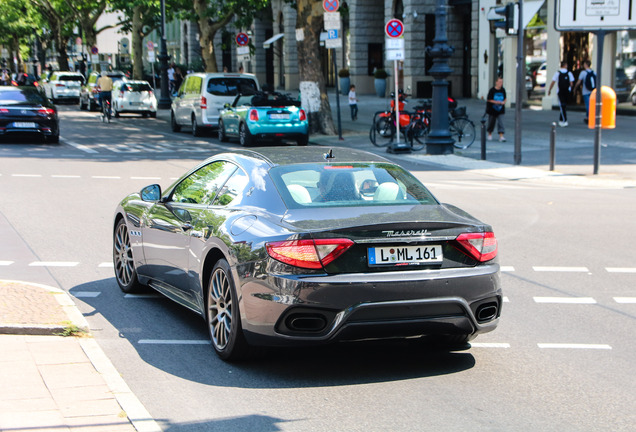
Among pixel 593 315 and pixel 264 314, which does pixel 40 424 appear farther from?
pixel 593 315

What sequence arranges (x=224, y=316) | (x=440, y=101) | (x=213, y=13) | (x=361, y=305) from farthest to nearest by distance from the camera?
1. (x=213, y=13)
2. (x=440, y=101)
3. (x=224, y=316)
4. (x=361, y=305)

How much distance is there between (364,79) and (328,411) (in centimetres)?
4437

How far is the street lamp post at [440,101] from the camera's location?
2189 centimetres

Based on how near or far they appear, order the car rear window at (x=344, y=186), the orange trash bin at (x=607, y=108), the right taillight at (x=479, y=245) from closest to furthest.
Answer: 1. the right taillight at (x=479, y=245)
2. the car rear window at (x=344, y=186)
3. the orange trash bin at (x=607, y=108)

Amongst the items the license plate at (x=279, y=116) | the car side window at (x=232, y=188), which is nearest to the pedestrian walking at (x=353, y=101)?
the license plate at (x=279, y=116)

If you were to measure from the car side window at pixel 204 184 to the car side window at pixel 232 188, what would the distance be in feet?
0.30

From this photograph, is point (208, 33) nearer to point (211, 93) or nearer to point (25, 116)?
point (211, 93)

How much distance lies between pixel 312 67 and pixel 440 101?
257 inches

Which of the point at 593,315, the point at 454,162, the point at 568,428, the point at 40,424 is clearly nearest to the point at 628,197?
the point at 454,162

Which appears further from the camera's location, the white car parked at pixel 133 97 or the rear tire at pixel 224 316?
the white car parked at pixel 133 97

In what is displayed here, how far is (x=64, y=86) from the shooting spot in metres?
48.8

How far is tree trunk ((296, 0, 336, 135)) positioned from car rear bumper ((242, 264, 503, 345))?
72.4ft

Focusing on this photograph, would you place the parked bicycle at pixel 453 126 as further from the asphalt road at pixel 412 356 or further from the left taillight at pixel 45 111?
the asphalt road at pixel 412 356

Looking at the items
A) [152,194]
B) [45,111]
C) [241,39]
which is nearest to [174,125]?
[45,111]
